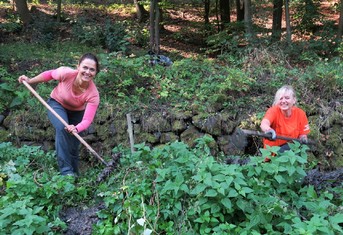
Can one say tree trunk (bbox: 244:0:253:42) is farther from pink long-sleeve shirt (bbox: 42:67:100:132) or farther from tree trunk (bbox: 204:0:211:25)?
pink long-sleeve shirt (bbox: 42:67:100:132)

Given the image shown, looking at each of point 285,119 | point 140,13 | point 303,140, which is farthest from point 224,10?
point 303,140

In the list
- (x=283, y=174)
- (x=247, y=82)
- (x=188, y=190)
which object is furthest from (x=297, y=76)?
(x=188, y=190)

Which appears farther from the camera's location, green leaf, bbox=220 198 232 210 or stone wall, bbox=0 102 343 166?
stone wall, bbox=0 102 343 166

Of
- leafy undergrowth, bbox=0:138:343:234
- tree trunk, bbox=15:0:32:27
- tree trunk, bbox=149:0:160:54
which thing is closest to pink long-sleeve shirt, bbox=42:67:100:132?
leafy undergrowth, bbox=0:138:343:234

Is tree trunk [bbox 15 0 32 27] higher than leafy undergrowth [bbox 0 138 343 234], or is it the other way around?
tree trunk [bbox 15 0 32 27]

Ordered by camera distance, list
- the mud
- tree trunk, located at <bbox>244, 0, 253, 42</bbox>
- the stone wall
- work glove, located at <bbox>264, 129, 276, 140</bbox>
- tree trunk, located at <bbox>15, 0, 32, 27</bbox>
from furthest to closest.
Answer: tree trunk, located at <bbox>15, 0, 32, 27</bbox>
tree trunk, located at <bbox>244, 0, 253, 42</bbox>
the stone wall
work glove, located at <bbox>264, 129, 276, 140</bbox>
the mud

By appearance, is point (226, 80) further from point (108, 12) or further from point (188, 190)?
point (108, 12)

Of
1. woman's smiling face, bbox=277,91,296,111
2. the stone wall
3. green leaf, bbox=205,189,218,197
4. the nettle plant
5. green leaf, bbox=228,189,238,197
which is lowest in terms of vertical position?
the stone wall

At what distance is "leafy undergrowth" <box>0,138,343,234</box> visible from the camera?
9.03 ft

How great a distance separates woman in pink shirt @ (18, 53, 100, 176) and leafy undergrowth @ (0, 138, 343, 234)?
0.85 meters

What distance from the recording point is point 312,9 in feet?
39.1

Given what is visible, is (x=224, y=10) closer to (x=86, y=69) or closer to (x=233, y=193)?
(x=86, y=69)

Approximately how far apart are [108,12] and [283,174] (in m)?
12.7

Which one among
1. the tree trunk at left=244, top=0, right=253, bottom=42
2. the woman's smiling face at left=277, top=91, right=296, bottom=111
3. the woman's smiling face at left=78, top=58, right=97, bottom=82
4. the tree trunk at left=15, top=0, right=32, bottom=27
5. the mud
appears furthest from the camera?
the tree trunk at left=15, top=0, right=32, bottom=27
